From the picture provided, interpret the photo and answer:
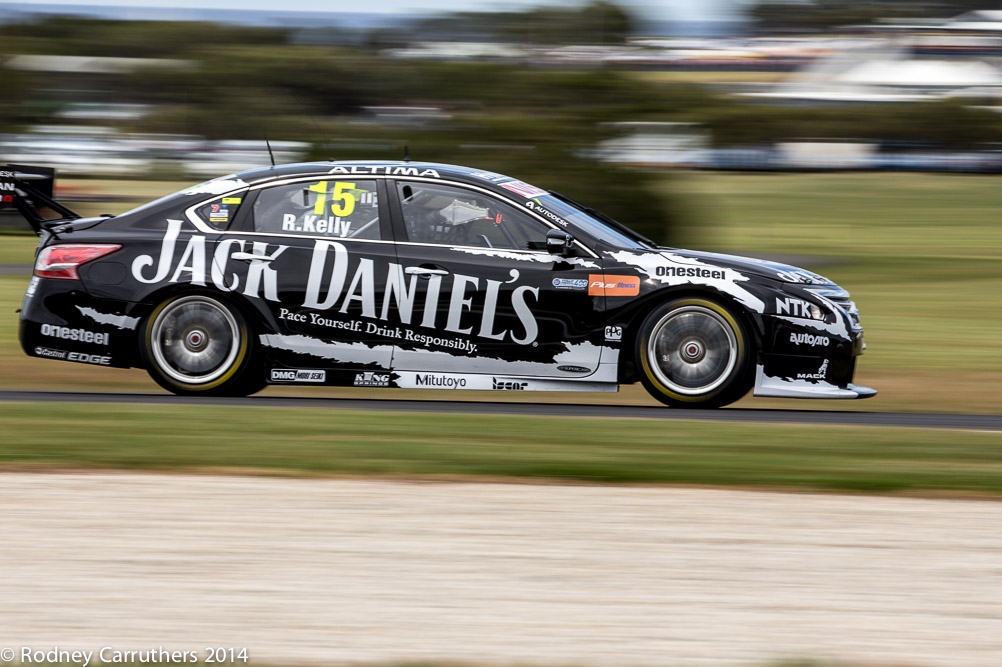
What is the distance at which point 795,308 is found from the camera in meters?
8.18

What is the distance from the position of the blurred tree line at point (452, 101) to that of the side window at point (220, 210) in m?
12.2

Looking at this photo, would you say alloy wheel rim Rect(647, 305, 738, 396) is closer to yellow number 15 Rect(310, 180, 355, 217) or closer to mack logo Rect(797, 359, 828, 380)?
mack logo Rect(797, 359, 828, 380)

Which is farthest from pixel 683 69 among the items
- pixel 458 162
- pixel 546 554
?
pixel 546 554

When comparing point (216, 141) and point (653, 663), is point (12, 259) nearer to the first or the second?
point (216, 141)

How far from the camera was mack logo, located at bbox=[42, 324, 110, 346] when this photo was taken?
27.9ft

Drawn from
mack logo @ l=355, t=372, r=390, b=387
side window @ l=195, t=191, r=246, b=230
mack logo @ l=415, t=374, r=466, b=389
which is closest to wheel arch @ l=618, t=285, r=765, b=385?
mack logo @ l=415, t=374, r=466, b=389

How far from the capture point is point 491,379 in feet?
27.3

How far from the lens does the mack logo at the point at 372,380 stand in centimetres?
835

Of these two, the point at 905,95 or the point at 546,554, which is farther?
the point at 905,95

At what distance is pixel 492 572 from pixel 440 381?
136 inches

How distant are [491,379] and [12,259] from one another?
607 inches

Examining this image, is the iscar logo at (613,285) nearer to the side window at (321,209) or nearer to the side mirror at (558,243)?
the side mirror at (558,243)

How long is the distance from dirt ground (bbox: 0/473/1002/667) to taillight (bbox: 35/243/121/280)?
2.30 m

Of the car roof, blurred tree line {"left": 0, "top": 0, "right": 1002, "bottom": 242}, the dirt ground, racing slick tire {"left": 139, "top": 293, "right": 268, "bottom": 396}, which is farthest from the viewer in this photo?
blurred tree line {"left": 0, "top": 0, "right": 1002, "bottom": 242}
